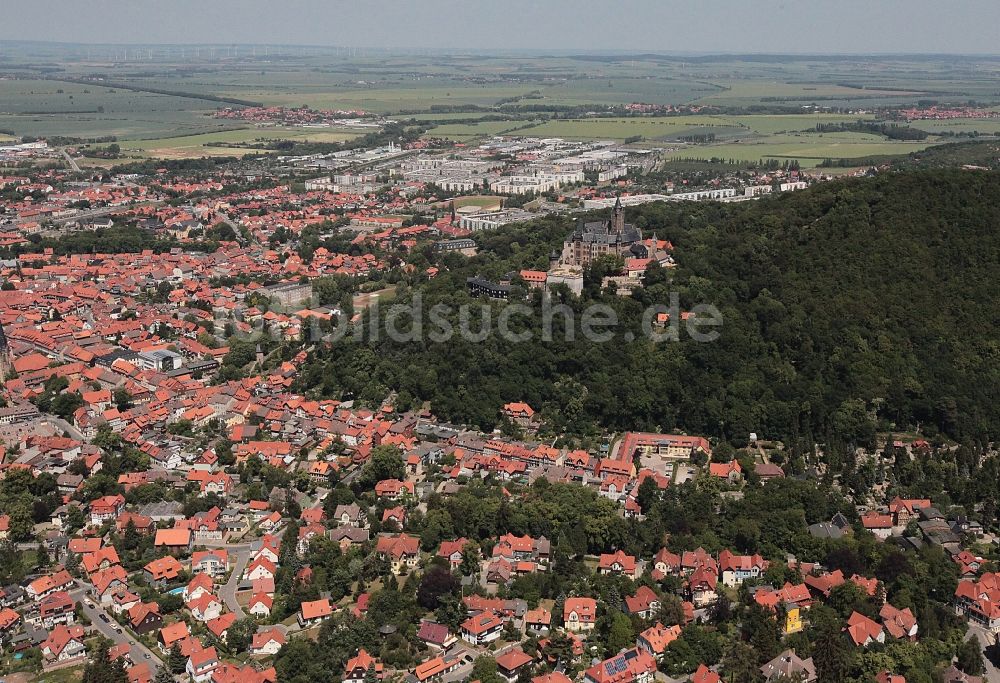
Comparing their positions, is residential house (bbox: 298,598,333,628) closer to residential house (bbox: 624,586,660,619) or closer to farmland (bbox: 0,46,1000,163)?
residential house (bbox: 624,586,660,619)

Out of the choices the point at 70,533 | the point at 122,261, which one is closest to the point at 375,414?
the point at 70,533

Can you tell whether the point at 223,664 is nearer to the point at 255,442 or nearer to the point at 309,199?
the point at 255,442

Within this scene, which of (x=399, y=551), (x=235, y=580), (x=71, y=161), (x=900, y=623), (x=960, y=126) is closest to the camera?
(x=900, y=623)

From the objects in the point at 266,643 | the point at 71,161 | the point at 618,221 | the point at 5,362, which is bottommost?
the point at 266,643

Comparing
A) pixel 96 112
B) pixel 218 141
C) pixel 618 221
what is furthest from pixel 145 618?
pixel 96 112

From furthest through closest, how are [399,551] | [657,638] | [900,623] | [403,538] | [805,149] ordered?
[805,149] → [403,538] → [399,551] → [900,623] → [657,638]

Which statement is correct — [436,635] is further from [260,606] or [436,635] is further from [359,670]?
[260,606]

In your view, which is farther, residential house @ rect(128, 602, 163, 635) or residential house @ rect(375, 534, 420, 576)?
residential house @ rect(375, 534, 420, 576)

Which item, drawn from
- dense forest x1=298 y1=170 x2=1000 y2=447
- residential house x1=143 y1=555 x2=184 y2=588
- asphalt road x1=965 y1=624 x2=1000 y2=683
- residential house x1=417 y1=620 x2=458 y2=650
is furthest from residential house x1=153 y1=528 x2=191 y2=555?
asphalt road x1=965 y1=624 x2=1000 y2=683

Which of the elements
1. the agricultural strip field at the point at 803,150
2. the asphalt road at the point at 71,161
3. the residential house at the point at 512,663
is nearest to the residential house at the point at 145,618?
the residential house at the point at 512,663
